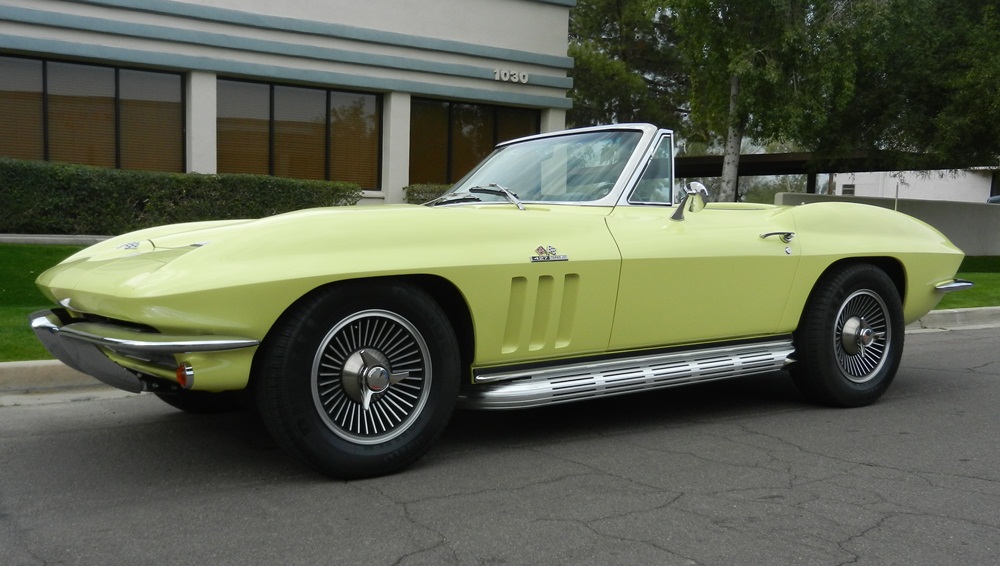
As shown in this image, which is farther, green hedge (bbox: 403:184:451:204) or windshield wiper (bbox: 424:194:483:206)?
green hedge (bbox: 403:184:451:204)

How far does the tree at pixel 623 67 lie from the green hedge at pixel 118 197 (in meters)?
17.1

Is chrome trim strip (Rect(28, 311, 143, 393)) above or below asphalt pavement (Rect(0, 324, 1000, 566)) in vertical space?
above

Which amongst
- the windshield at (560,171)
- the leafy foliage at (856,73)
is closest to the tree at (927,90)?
the leafy foliage at (856,73)

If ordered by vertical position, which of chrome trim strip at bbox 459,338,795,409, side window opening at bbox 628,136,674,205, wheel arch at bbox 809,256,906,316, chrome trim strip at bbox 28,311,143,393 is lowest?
chrome trim strip at bbox 459,338,795,409

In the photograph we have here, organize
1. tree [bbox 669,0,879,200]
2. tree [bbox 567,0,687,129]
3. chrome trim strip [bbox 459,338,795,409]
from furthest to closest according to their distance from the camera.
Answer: tree [bbox 567,0,687,129]
tree [bbox 669,0,879,200]
chrome trim strip [bbox 459,338,795,409]

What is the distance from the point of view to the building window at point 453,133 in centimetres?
1952

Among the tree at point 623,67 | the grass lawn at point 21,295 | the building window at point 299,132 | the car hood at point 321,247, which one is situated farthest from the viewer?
the tree at point 623,67

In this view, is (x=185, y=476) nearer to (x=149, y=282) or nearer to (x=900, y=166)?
(x=149, y=282)

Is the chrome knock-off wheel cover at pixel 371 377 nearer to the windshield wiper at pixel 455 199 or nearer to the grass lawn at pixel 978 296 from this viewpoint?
the windshield wiper at pixel 455 199

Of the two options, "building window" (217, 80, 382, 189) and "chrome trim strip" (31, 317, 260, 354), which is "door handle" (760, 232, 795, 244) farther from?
"building window" (217, 80, 382, 189)

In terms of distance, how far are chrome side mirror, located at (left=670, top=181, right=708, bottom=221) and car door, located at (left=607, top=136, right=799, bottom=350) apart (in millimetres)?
38

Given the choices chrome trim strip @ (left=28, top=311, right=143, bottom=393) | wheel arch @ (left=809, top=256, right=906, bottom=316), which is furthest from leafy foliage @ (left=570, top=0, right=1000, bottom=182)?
chrome trim strip @ (left=28, top=311, right=143, bottom=393)

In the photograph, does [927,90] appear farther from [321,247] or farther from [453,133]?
[321,247]

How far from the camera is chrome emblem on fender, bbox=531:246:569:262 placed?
4398mm
